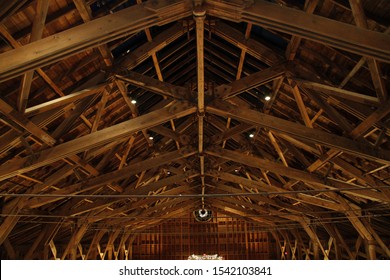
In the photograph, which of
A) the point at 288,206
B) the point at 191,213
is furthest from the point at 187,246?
the point at 288,206

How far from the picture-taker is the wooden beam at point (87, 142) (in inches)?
243

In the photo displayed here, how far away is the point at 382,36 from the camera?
12.6 feet

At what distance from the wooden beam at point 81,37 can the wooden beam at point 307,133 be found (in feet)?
8.87

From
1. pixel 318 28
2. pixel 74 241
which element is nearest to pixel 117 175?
pixel 74 241

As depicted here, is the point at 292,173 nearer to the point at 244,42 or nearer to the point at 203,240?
the point at 244,42

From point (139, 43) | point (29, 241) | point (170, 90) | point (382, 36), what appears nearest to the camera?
point (382, 36)

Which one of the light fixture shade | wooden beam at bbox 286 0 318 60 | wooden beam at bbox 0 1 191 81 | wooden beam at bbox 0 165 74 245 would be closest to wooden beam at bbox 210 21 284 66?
wooden beam at bbox 286 0 318 60

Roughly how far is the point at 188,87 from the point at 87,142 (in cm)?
227

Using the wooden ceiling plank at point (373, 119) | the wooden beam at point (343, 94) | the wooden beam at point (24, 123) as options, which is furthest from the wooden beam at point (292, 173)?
the wooden beam at point (24, 123)

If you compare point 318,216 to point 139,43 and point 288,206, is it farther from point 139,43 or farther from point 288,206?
point 139,43

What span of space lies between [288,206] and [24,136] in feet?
34.5

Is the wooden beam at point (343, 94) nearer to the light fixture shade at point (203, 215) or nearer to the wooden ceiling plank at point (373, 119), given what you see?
the wooden ceiling plank at point (373, 119)

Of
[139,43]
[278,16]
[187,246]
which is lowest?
[187,246]

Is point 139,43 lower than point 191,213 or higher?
higher
